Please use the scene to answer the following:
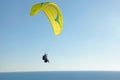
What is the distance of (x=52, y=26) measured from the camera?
2295 centimetres

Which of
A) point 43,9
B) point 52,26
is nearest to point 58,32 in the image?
point 52,26

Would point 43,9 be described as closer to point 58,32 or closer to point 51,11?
point 51,11

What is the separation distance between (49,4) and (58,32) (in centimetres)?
250

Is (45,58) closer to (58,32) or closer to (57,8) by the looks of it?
(58,32)

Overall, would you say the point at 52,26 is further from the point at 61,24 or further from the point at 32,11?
the point at 32,11

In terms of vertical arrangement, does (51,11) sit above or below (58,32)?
above

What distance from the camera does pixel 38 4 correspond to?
Answer: 22.0 meters

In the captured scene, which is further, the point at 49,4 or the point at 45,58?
the point at 45,58

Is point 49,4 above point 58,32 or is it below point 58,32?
above

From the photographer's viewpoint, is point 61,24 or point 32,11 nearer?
point 32,11

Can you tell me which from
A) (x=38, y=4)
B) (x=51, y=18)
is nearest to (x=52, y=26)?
(x=51, y=18)

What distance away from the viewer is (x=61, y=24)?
23188mm

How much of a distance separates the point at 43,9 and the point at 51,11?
0.75 metres

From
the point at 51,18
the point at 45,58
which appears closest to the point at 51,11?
the point at 51,18
